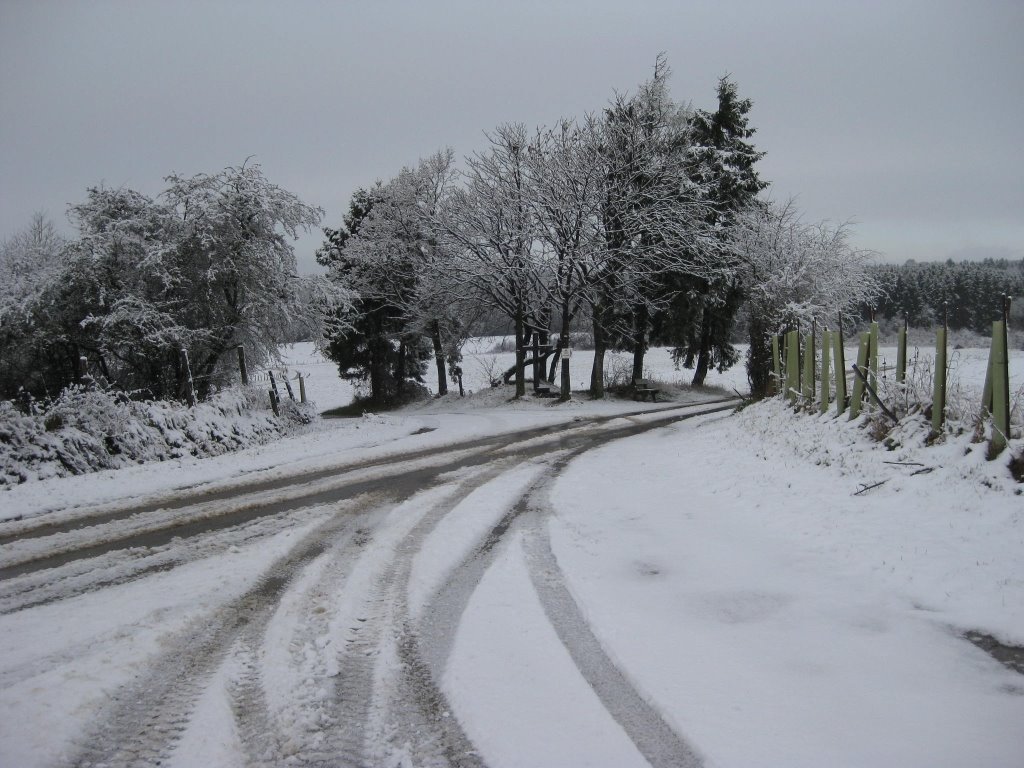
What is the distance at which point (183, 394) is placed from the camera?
1695cm

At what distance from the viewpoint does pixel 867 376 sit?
8.73 m

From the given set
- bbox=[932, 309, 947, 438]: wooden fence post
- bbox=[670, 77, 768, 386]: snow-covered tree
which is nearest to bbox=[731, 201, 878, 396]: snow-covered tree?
bbox=[670, 77, 768, 386]: snow-covered tree

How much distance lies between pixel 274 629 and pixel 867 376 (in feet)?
27.1

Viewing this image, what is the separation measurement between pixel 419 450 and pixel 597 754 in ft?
31.3

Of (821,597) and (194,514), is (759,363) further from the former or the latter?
(194,514)

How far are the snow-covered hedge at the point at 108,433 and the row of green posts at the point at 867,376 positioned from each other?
1125cm

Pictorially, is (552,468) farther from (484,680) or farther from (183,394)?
(183,394)

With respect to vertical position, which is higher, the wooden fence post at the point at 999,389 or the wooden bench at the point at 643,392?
the wooden fence post at the point at 999,389

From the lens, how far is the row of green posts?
20.5 ft

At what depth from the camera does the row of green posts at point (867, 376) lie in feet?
20.5

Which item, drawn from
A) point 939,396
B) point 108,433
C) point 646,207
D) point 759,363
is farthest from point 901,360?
point 646,207

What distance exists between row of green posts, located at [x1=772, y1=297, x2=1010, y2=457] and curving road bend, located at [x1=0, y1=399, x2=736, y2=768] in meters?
4.81

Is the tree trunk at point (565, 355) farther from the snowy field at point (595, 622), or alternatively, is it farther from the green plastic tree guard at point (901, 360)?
the green plastic tree guard at point (901, 360)

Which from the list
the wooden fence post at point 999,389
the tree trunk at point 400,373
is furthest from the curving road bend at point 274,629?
the tree trunk at point 400,373
